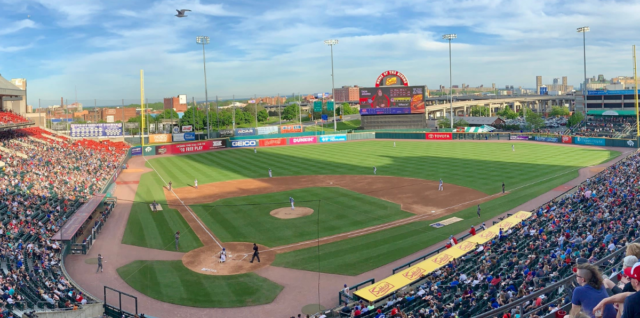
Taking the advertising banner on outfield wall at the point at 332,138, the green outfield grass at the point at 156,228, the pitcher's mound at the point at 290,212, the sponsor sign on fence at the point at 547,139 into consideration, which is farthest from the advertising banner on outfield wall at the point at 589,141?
the green outfield grass at the point at 156,228

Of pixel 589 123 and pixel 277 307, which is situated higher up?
pixel 589 123

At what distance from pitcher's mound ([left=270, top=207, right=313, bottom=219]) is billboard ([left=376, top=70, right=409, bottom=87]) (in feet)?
189

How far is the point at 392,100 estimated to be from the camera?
84750mm

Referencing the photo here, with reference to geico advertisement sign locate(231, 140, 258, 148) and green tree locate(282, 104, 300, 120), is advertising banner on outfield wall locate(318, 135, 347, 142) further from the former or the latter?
green tree locate(282, 104, 300, 120)

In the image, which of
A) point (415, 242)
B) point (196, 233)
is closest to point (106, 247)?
point (196, 233)

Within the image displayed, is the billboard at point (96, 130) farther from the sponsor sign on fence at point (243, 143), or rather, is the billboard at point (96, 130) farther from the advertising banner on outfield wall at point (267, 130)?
the advertising banner on outfield wall at point (267, 130)

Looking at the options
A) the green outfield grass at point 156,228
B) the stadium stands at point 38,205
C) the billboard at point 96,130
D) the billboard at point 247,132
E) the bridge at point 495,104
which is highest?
the bridge at point 495,104

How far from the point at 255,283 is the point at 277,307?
102 inches

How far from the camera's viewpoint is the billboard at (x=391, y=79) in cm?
8444

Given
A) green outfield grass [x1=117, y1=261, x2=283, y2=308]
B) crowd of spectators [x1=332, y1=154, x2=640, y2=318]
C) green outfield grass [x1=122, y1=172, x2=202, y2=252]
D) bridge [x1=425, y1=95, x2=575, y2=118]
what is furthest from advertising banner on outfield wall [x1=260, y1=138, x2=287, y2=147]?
bridge [x1=425, y1=95, x2=575, y2=118]

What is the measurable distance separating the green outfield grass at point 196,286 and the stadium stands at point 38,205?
2942 mm

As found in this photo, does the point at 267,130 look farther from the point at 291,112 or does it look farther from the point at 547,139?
the point at 291,112

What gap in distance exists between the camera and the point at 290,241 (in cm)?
2512

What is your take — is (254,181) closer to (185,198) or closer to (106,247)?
(185,198)
